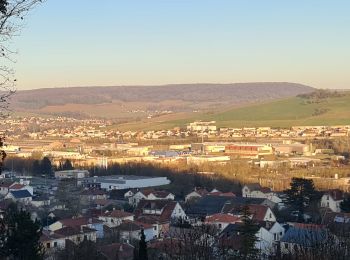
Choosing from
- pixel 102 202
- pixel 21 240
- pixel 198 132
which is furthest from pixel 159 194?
pixel 198 132

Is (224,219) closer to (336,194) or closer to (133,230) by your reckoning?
(133,230)

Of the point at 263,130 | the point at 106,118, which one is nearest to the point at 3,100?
the point at 263,130

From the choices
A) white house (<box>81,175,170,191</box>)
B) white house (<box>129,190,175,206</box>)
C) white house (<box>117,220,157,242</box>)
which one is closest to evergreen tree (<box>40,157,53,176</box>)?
white house (<box>81,175,170,191</box>)

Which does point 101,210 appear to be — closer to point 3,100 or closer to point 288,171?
point 288,171

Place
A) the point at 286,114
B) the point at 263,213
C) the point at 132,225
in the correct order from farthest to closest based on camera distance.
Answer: the point at 286,114 → the point at 263,213 → the point at 132,225

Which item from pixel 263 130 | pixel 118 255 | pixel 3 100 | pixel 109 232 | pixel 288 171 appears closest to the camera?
pixel 3 100

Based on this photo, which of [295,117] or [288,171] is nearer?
[288,171]

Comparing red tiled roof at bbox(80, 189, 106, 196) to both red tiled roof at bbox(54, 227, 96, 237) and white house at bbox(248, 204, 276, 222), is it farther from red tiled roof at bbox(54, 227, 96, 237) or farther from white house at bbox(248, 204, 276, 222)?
red tiled roof at bbox(54, 227, 96, 237)
